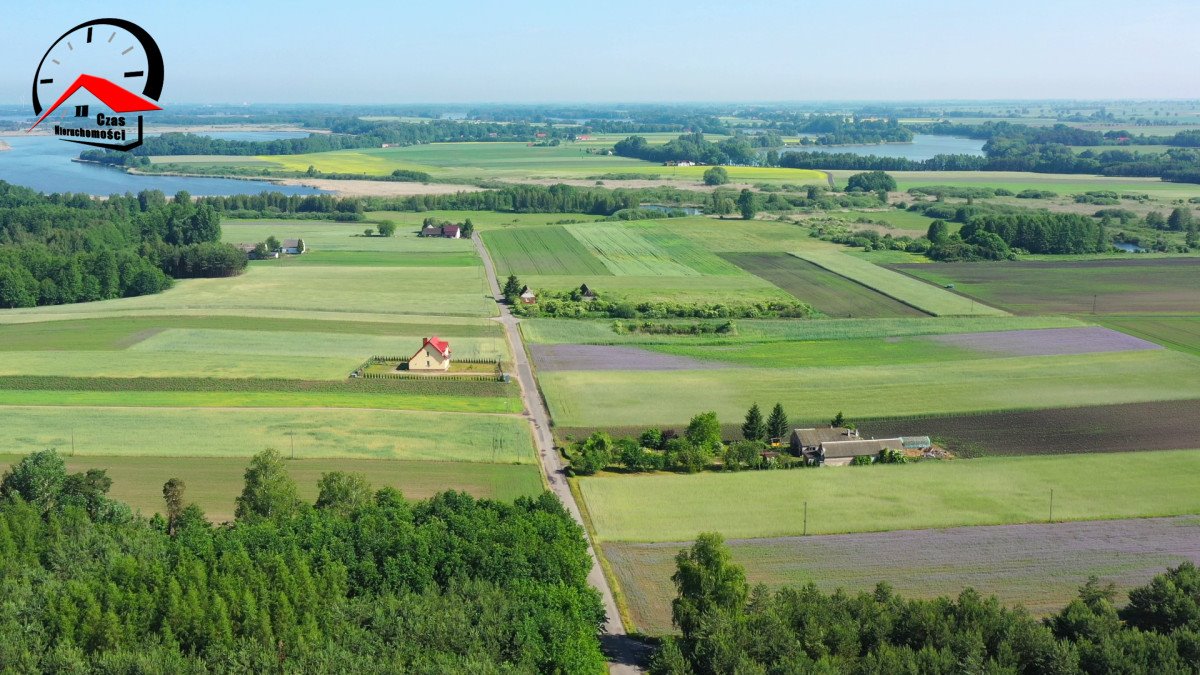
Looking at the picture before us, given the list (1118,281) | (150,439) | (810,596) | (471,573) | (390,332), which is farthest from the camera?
(1118,281)

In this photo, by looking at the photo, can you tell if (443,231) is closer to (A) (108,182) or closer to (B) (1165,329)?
(B) (1165,329)

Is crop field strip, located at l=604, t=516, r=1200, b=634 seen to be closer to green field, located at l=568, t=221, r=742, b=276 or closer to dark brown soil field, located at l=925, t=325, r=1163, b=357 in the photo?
dark brown soil field, located at l=925, t=325, r=1163, b=357

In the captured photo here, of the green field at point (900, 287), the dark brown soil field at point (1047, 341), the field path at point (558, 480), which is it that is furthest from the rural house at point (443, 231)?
the dark brown soil field at point (1047, 341)

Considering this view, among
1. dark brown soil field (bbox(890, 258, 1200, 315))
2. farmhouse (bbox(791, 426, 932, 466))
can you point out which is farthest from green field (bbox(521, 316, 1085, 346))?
farmhouse (bbox(791, 426, 932, 466))

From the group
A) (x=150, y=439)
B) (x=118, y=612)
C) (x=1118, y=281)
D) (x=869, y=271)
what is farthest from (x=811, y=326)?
(x=118, y=612)

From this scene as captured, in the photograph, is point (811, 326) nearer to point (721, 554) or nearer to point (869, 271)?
point (869, 271)

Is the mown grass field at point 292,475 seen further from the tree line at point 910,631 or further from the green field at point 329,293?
the green field at point 329,293
